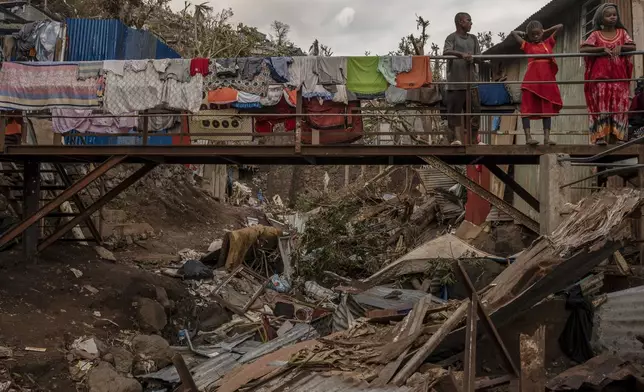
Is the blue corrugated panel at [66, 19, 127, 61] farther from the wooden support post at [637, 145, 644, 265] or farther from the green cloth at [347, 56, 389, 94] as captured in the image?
the wooden support post at [637, 145, 644, 265]

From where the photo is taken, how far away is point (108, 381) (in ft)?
27.0

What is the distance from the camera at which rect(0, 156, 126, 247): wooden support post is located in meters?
9.83

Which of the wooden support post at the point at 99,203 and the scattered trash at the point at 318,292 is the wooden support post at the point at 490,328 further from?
the scattered trash at the point at 318,292

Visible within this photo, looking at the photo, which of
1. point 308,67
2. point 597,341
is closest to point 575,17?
point 308,67

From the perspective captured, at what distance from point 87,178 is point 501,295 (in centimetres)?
701

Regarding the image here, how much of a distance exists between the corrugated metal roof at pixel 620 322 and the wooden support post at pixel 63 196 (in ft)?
23.7

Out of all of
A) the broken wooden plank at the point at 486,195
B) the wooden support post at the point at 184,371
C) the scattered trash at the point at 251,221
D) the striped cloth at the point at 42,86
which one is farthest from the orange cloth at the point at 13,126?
the scattered trash at the point at 251,221

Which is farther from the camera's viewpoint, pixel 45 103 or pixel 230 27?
pixel 230 27

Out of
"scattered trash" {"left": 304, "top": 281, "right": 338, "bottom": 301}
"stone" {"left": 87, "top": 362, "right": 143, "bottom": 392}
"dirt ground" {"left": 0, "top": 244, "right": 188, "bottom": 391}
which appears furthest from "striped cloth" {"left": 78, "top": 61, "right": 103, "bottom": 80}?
"scattered trash" {"left": 304, "top": 281, "right": 338, "bottom": 301}

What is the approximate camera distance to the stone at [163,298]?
1171 centimetres

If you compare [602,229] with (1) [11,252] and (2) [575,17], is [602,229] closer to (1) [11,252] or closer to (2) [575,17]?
(2) [575,17]

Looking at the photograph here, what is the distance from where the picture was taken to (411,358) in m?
5.38

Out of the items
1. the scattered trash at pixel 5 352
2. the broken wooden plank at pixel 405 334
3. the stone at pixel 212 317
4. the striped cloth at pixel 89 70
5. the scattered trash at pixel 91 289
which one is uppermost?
the striped cloth at pixel 89 70

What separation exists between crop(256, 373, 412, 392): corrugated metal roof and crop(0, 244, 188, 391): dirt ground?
3.71 m
